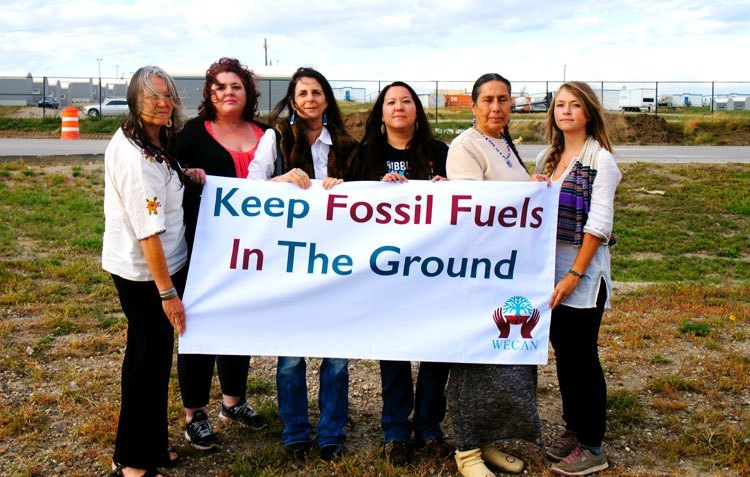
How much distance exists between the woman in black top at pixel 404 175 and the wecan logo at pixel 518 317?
16.2 inches

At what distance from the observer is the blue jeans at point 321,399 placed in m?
4.15

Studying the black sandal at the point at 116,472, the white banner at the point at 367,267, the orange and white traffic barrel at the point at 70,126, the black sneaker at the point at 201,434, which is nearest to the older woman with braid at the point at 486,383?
the white banner at the point at 367,267

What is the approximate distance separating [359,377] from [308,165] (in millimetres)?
2006

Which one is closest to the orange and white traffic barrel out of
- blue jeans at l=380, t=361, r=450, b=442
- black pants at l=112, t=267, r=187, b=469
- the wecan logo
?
black pants at l=112, t=267, r=187, b=469

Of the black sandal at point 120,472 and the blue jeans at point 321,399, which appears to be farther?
the blue jeans at point 321,399

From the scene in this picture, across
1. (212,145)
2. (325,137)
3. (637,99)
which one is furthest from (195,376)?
(637,99)

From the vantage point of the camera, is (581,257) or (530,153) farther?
(530,153)

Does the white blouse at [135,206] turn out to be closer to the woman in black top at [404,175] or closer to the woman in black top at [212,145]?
the woman in black top at [212,145]

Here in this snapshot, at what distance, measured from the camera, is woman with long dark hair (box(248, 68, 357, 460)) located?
13.6 feet

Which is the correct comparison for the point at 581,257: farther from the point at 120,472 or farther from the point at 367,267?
the point at 120,472

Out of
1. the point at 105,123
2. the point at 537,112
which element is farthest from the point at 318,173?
the point at 537,112

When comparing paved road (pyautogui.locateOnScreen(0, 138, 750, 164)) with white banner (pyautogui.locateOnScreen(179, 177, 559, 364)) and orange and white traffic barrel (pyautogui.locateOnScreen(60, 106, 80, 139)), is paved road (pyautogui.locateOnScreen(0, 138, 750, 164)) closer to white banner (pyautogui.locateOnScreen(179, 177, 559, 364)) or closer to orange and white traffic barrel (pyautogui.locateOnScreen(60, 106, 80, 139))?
orange and white traffic barrel (pyautogui.locateOnScreen(60, 106, 80, 139))

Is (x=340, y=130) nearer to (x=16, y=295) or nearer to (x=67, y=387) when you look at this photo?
(x=67, y=387)

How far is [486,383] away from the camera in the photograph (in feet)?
13.1
